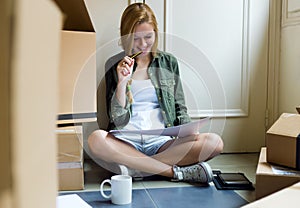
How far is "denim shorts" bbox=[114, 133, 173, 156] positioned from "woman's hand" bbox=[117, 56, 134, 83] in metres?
0.27

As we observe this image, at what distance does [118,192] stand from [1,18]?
4.63 ft

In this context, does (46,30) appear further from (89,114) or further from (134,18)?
(134,18)

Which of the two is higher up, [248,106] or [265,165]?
[248,106]

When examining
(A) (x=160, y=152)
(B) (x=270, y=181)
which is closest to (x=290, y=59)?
(A) (x=160, y=152)

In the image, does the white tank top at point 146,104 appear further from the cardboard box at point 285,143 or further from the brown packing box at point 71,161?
the cardboard box at point 285,143

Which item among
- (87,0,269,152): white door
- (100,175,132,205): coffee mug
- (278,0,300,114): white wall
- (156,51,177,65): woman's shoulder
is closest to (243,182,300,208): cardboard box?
(100,175,132,205): coffee mug

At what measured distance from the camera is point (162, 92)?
6.64 ft

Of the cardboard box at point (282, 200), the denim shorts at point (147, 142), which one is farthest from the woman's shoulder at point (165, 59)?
the cardboard box at point (282, 200)

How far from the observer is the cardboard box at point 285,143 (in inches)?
56.7

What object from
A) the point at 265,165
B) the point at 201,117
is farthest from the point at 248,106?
the point at 265,165

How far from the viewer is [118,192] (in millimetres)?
1518

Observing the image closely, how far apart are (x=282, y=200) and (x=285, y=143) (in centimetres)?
68

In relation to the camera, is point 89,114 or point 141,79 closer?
point 89,114

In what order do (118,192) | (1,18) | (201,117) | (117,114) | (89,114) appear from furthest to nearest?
(201,117)
(117,114)
(118,192)
(89,114)
(1,18)
